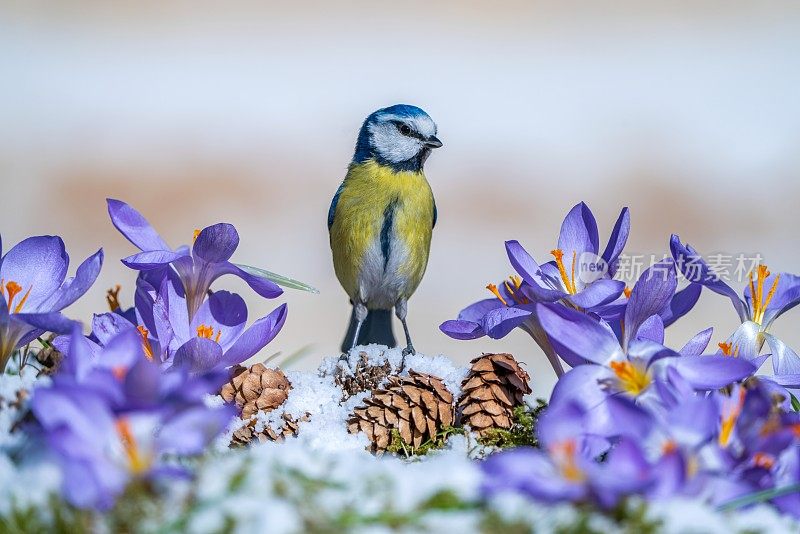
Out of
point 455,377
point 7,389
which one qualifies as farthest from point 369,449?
point 7,389

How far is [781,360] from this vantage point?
0.98 m

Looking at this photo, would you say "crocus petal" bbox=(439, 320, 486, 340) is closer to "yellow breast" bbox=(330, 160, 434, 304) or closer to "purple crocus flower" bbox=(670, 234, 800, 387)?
"purple crocus flower" bbox=(670, 234, 800, 387)

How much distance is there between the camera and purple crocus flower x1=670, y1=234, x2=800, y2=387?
97 centimetres

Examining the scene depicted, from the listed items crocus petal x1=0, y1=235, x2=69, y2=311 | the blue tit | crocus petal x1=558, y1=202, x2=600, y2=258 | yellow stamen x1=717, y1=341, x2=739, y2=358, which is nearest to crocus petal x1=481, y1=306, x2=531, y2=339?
crocus petal x1=558, y1=202, x2=600, y2=258

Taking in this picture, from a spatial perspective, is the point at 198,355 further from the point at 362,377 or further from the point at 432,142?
the point at 432,142

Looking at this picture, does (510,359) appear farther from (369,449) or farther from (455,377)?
(369,449)

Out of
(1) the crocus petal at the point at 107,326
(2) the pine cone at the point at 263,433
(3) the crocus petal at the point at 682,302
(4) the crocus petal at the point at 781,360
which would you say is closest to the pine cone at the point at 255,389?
(2) the pine cone at the point at 263,433

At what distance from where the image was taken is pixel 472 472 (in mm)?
619

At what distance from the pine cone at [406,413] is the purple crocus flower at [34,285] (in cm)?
33

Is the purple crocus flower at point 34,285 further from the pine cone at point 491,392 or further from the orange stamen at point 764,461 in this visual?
the orange stamen at point 764,461

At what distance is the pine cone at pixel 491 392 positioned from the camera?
0.99 meters

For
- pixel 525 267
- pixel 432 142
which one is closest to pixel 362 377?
pixel 525 267

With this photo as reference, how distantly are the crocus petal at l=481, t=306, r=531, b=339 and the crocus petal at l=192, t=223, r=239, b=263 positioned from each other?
0.29 m

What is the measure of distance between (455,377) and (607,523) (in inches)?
20.4
